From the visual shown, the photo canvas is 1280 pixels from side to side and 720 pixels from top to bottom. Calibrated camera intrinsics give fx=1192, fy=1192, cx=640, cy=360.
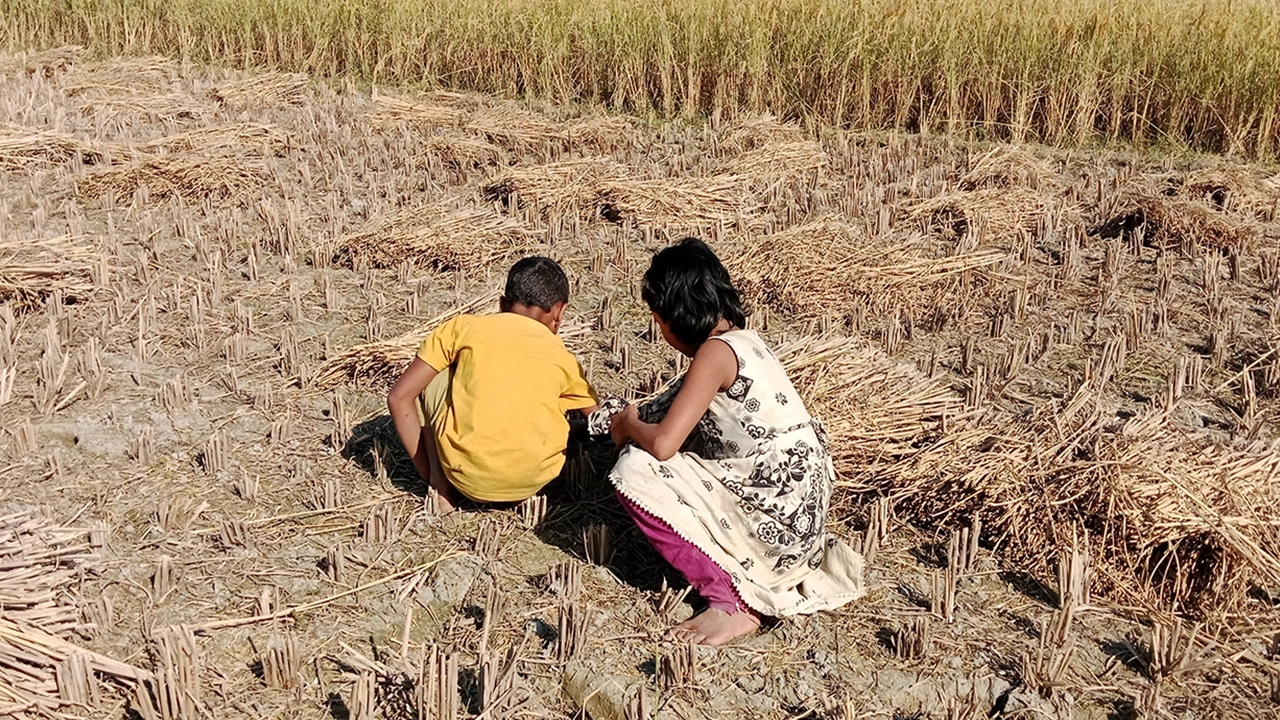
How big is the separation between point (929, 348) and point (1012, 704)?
6.88 feet

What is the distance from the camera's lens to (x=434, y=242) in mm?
5203

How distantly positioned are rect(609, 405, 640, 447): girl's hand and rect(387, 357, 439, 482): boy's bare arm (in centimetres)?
55

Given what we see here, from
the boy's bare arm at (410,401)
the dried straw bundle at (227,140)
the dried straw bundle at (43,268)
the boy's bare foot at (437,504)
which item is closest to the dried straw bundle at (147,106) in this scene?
the dried straw bundle at (227,140)

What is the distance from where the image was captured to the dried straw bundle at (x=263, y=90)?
829 centimetres

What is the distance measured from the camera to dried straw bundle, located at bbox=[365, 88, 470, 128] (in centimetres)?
768

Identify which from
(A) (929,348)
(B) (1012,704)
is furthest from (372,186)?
(B) (1012,704)

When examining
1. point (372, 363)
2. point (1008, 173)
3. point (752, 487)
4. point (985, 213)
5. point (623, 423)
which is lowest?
point (372, 363)

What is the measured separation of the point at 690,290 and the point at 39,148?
5211 millimetres

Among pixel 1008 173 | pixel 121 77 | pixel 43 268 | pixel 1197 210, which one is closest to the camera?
pixel 43 268

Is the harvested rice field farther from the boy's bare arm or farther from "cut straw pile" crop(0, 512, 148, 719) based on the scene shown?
the boy's bare arm

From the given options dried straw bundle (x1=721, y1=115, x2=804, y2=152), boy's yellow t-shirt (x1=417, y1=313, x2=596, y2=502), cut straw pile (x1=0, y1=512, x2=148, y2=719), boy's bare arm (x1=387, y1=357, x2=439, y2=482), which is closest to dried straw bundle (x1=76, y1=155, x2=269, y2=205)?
dried straw bundle (x1=721, y1=115, x2=804, y2=152)

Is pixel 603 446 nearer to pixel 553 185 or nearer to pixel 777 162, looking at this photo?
pixel 553 185

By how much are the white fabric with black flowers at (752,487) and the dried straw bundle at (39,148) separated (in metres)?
4.92

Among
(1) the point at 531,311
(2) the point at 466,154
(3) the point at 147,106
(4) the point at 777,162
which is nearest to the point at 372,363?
(1) the point at 531,311
